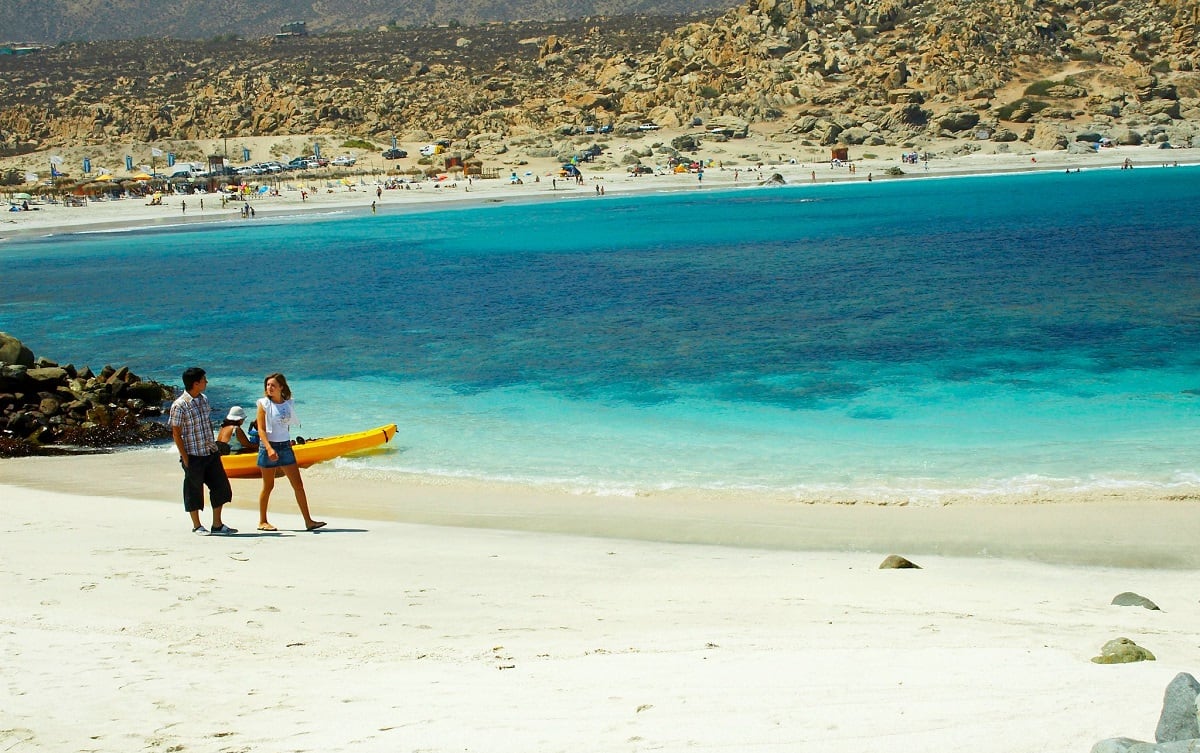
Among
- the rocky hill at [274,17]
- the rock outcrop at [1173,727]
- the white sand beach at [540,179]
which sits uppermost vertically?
the rocky hill at [274,17]

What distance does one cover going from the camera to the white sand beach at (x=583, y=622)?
509 cm

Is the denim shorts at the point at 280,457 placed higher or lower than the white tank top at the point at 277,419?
lower

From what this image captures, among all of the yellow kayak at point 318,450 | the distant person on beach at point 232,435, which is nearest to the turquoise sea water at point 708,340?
the yellow kayak at point 318,450

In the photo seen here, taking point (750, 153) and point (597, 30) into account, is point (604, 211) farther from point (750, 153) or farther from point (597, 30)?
point (597, 30)

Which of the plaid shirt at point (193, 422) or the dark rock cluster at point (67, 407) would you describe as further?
the dark rock cluster at point (67, 407)

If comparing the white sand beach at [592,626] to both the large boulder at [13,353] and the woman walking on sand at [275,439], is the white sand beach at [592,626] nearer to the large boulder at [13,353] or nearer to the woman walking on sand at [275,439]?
the woman walking on sand at [275,439]

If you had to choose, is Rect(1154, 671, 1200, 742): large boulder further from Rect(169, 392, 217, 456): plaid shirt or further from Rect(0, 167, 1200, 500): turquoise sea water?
Rect(169, 392, 217, 456): plaid shirt

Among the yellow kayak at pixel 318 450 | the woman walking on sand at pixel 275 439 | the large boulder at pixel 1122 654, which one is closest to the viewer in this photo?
the large boulder at pixel 1122 654

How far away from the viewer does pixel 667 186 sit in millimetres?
68312

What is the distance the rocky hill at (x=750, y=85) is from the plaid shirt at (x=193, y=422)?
72663 mm

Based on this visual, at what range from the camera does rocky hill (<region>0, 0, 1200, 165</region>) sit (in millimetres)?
79812

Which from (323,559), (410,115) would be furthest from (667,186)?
(323,559)

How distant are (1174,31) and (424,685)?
10024cm

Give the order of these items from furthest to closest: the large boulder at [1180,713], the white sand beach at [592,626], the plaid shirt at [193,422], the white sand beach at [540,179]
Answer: the white sand beach at [540,179]
the plaid shirt at [193,422]
the white sand beach at [592,626]
the large boulder at [1180,713]
